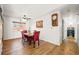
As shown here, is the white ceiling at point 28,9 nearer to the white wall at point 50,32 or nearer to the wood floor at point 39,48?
the white wall at point 50,32

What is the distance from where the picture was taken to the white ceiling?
2133mm

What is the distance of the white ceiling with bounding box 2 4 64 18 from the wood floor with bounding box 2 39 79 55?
1.48 feet

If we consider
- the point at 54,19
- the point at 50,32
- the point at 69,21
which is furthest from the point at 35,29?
the point at 69,21

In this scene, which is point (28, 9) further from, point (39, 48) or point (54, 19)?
point (39, 48)

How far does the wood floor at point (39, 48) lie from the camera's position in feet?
7.02

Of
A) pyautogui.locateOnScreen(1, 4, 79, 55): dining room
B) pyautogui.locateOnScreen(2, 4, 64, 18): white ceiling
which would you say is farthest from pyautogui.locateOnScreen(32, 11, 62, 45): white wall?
pyautogui.locateOnScreen(2, 4, 64, 18): white ceiling

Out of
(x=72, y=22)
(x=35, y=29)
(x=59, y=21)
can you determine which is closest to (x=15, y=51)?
(x=35, y=29)

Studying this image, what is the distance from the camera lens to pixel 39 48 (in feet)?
7.16

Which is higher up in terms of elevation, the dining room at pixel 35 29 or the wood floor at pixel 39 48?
the dining room at pixel 35 29

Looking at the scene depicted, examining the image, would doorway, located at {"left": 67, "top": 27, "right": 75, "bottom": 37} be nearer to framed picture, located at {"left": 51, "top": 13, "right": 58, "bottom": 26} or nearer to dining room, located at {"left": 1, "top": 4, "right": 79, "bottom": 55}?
dining room, located at {"left": 1, "top": 4, "right": 79, "bottom": 55}

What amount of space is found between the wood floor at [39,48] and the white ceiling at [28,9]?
45 centimetres

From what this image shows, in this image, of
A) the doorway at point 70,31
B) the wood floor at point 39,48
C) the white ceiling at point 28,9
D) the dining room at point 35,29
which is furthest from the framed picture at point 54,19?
the wood floor at point 39,48
